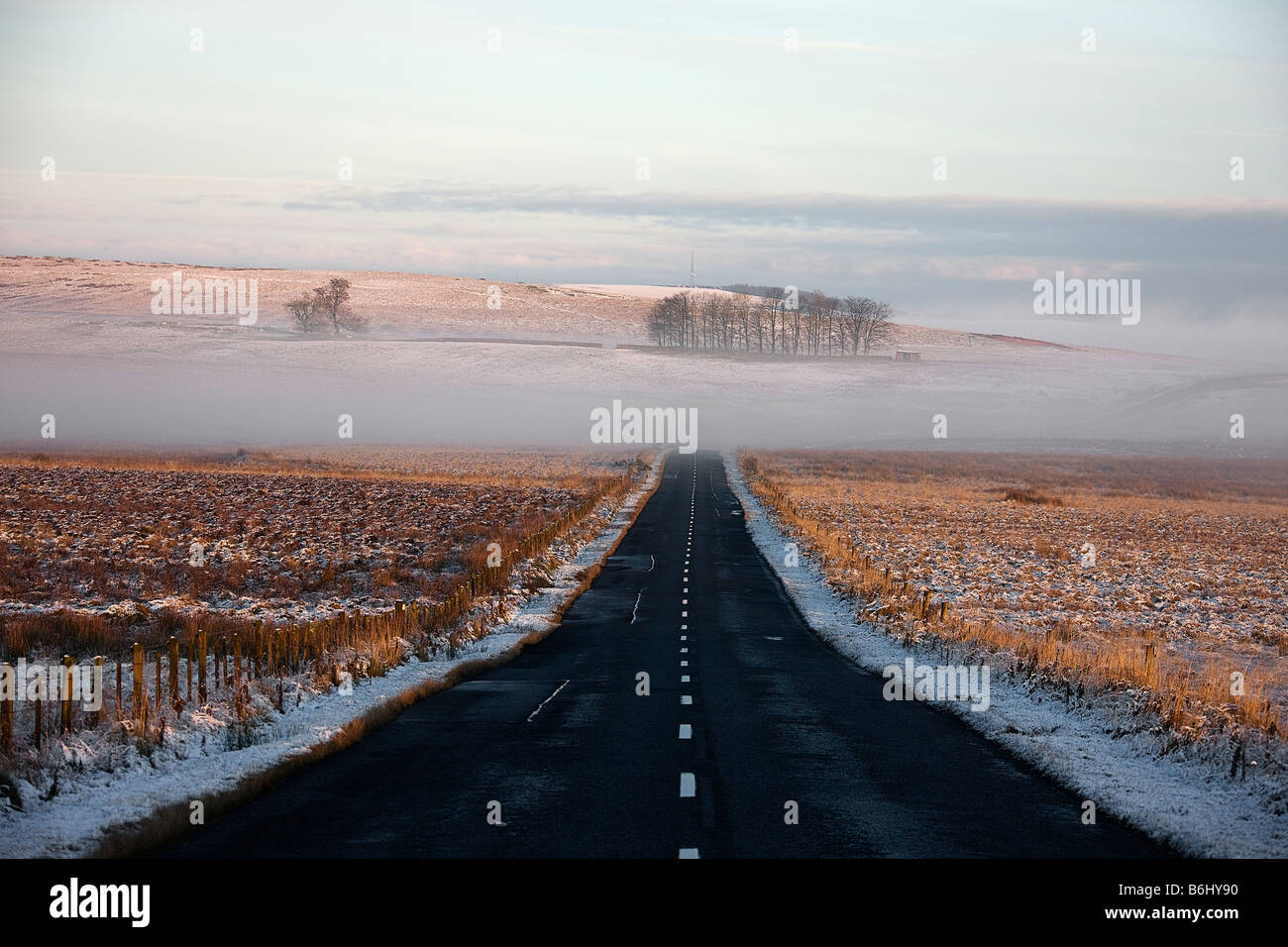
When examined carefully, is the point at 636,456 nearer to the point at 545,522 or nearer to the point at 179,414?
the point at 179,414

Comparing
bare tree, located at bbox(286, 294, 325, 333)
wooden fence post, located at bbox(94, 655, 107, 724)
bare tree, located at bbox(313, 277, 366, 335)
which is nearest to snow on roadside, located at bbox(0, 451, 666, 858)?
wooden fence post, located at bbox(94, 655, 107, 724)

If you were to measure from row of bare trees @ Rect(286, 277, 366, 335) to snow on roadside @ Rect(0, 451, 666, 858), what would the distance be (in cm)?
15105

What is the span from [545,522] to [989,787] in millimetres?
33182

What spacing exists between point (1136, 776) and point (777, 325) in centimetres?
18543

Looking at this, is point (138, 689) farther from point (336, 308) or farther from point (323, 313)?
point (336, 308)

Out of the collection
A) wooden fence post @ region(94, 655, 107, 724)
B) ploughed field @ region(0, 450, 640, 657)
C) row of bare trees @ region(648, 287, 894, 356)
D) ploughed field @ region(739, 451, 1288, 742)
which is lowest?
ploughed field @ region(739, 451, 1288, 742)

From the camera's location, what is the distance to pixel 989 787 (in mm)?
12195

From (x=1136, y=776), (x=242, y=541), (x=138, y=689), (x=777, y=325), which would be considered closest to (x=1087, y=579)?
(x=1136, y=776)

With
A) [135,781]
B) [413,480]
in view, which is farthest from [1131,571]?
[413,480]

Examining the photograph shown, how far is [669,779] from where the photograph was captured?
39.8 ft

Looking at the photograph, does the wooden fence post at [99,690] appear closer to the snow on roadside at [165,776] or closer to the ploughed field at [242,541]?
the snow on roadside at [165,776]

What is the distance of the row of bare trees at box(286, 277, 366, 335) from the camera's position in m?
163

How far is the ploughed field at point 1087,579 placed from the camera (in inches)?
692

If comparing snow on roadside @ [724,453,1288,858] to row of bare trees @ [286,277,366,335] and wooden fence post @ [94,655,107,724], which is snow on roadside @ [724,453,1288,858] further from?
row of bare trees @ [286,277,366,335]
